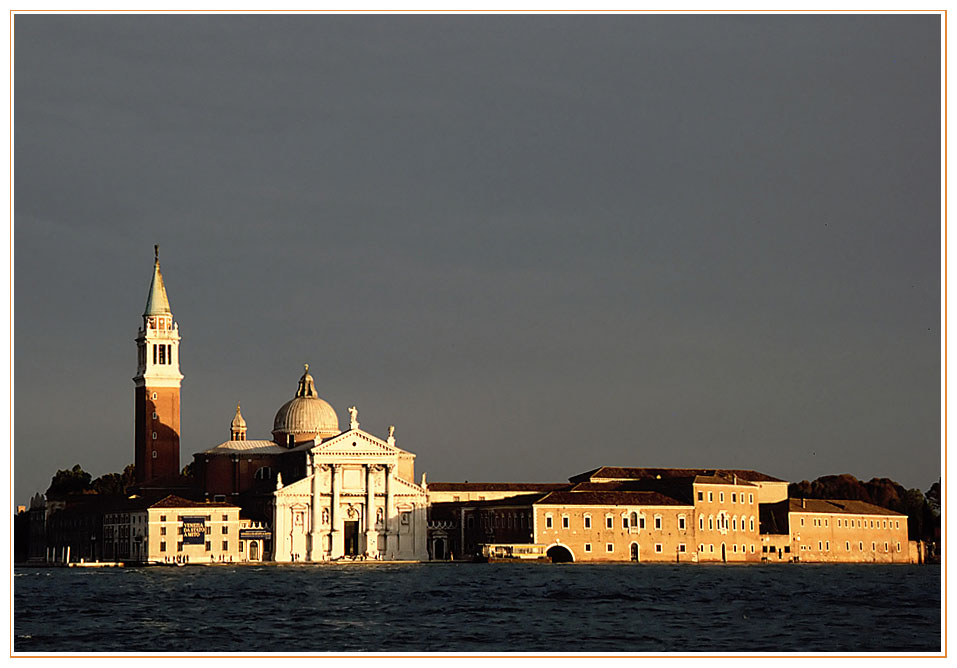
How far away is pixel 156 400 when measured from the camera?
92.4 meters

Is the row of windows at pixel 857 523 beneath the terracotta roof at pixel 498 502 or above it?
beneath

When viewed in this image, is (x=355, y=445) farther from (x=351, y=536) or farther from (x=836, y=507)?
(x=836, y=507)

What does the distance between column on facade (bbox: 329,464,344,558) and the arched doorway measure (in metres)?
9.63

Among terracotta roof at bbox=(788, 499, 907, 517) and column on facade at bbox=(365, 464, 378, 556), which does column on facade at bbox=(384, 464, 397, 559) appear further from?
terracotta roof at bbox=(788, 499, 907, 517)

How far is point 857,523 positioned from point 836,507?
128 centimetres

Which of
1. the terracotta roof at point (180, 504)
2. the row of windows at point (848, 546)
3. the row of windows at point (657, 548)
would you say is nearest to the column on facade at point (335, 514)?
the terracotta roof at point (180, 504)

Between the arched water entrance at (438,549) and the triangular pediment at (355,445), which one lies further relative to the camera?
the arched water entrance at (438,549)

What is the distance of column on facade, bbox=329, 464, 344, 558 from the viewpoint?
84938 mm

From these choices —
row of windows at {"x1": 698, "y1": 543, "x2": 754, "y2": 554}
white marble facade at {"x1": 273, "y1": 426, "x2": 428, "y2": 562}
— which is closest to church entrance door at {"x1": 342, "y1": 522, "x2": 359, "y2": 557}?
white marble facade at {"x1": 273, "y1": 426, "x2": 428, "y2": 562}

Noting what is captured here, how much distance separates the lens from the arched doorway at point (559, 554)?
8331cm

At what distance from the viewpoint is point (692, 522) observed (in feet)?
282

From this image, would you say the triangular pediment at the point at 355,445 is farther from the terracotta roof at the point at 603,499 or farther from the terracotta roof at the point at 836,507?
the terracotta roof at the point at 836,507
